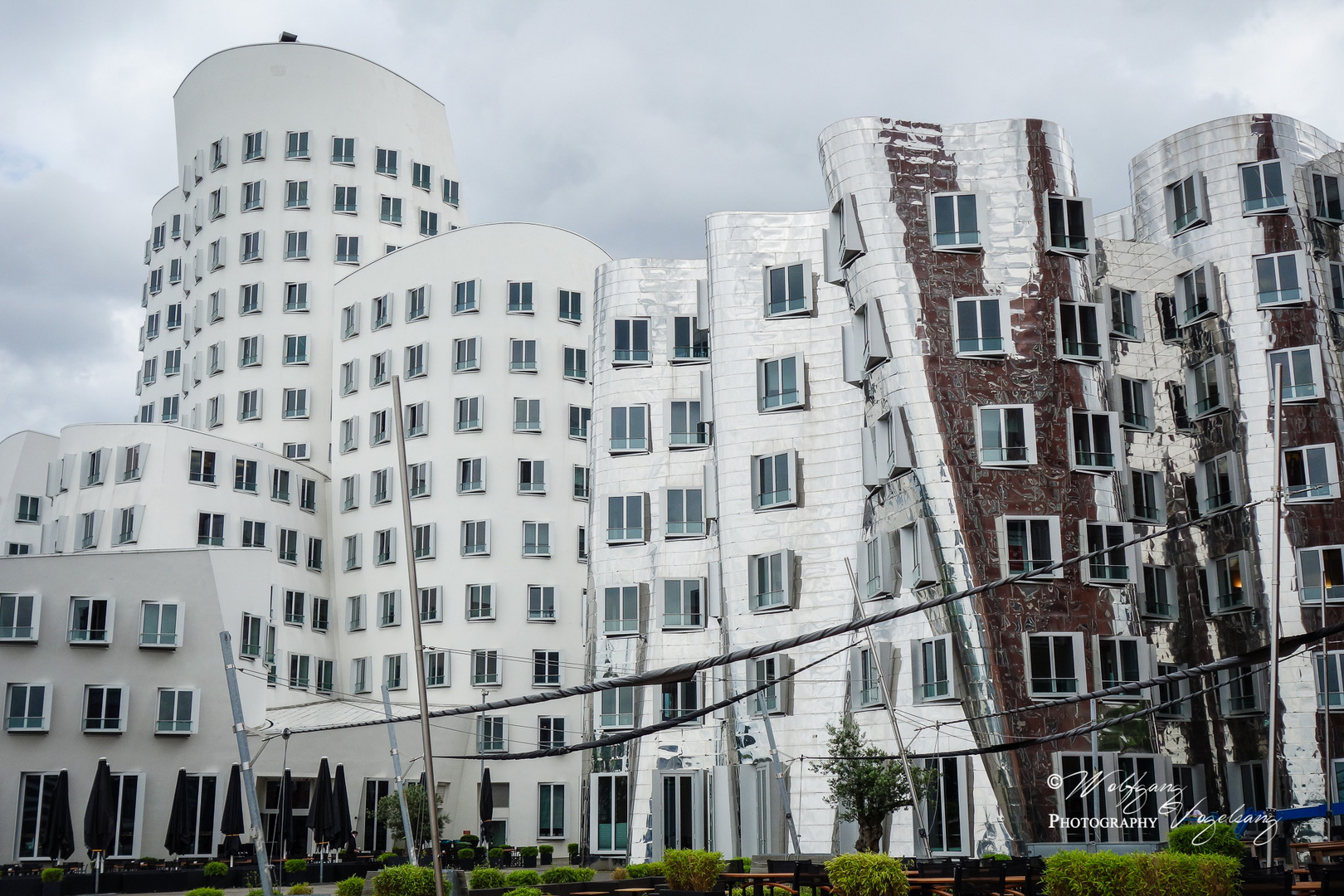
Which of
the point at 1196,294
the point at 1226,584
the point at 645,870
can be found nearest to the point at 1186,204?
the point at 1196,294

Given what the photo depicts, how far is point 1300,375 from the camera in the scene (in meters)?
40.2

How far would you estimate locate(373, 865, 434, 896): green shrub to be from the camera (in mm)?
23875

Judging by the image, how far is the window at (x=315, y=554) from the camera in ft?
207

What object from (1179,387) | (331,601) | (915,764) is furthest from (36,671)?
(1179,387)

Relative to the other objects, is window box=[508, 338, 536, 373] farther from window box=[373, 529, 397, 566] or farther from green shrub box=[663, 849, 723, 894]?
green shrub box=[663, 849, 723, 894]

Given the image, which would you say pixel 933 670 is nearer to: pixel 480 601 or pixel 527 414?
pixel 480 601

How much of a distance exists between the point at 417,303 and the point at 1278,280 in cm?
3632

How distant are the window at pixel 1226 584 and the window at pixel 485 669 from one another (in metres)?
28.3

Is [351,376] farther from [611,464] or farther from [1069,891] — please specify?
[1069,891]

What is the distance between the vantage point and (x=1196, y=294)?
42219 millimetres

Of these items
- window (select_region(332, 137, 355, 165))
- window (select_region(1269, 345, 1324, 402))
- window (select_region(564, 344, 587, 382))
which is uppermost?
window (select_region(332, 137, 355, 165))

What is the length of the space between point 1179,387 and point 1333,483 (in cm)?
589

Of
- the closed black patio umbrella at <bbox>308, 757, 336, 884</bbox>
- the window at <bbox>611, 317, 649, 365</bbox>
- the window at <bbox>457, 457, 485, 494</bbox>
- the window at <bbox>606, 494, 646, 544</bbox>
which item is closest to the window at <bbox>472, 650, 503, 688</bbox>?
the window at <bbox>457, 457, 485, 494</bbox>

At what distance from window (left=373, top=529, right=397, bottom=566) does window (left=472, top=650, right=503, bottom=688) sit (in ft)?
21.3
